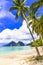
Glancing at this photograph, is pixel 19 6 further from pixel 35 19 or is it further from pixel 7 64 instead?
pixel 7 64

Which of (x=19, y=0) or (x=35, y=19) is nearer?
(x=19, y=0)

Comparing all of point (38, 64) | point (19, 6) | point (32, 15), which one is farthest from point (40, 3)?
point (32, 15)

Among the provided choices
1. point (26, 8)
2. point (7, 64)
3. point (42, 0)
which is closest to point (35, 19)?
point (26, 8)

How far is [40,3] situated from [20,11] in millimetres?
7707

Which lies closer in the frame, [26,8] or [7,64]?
[7,64]

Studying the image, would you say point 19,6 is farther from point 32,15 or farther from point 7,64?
point 7,64

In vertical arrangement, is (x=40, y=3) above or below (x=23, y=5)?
below

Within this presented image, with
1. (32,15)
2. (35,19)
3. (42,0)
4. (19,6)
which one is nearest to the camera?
(42,0)

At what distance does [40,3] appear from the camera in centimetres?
1845

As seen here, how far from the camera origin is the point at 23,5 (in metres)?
25.8

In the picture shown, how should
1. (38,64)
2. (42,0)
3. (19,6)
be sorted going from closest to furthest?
(42,0)
(38,64)
(19,6)

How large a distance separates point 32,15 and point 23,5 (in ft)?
7.80

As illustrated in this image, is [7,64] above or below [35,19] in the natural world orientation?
below

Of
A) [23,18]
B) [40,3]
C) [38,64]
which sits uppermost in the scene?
[23,18]
